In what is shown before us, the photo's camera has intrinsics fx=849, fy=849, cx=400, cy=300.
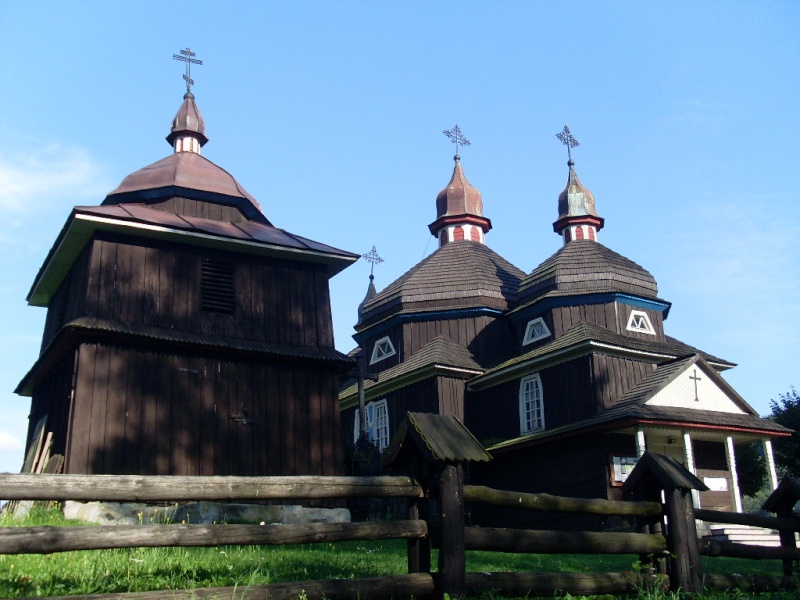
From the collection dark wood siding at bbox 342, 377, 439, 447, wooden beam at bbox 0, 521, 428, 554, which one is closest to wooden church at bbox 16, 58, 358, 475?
dark wood siding at bbox 342, 377, 439, 447

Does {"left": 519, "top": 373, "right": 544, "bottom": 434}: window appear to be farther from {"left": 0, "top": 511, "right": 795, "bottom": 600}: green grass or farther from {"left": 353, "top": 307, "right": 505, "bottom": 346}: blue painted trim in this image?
{"left": 0, "top": 511, "right": 795, "bottom": 600}: green grass

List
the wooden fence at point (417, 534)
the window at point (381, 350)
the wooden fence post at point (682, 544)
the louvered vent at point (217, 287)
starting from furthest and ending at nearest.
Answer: the window at point (381, 350) → the louvered vent at point (217, 287) → the wooden fence post at point (682, 544) → the wooden fence at point (417, 534)

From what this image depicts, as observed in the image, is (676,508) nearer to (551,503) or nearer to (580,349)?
(551,503)

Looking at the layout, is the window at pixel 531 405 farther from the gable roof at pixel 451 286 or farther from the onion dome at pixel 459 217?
the onion dome at pixel 459 217

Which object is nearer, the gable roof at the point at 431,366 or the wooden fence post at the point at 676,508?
the wooden fence post at the point at 676,508

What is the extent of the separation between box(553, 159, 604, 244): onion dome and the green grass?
21297 millimetres

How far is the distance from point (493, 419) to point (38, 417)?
1240 centimetres

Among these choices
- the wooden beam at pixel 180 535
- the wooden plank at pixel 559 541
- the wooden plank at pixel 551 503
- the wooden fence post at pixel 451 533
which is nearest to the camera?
the wooden beam at pixel 180 535

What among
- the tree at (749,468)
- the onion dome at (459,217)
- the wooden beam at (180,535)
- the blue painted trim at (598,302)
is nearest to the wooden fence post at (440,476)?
the wooden beam at (180,535)

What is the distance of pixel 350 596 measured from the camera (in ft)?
19.8

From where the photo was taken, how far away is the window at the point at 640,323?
25.5 metres

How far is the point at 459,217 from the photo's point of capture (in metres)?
33.8

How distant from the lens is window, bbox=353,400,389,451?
27172mm

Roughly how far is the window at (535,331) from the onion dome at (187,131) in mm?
11290
